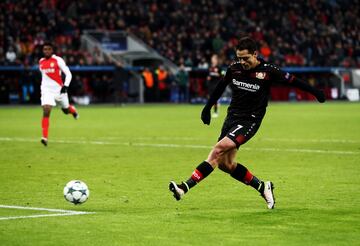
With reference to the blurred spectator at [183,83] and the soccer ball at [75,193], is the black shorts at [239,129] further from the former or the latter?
the blurred spectator at [183,83]

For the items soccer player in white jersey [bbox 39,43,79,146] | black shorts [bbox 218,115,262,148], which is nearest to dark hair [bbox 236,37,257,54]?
black shorts [bbox 218,115,262,148]

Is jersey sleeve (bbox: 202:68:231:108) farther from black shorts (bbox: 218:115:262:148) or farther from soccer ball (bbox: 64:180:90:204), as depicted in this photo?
soccer ball (bbox: 64:180:90:204)

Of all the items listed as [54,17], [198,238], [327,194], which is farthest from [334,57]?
[198,238]

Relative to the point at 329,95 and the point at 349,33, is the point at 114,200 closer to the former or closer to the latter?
the point at 329,95

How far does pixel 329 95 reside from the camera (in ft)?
175

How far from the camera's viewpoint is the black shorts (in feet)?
36.8

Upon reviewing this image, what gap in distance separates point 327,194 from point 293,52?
136ft

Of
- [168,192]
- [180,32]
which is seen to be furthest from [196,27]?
[168,192]

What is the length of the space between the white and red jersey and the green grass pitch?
1502mm

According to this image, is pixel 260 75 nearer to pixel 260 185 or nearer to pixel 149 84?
pixel 260 185

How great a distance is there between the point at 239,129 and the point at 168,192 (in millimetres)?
2169

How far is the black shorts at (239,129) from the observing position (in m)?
11.2

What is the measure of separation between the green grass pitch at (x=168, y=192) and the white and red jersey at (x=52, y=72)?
4.93 feet

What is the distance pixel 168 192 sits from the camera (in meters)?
13.0
